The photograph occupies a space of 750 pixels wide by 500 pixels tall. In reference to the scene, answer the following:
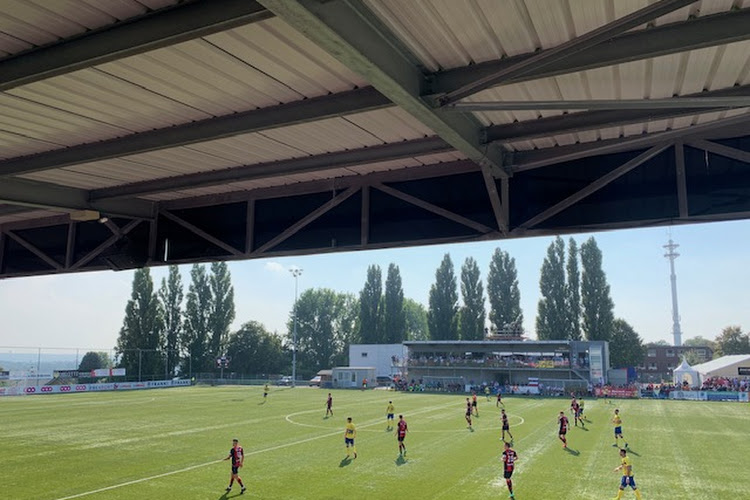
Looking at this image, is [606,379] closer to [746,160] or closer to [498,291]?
[498,291]

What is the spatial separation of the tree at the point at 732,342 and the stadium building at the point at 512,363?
56720 mm

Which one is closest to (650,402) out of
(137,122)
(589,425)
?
(589,425)

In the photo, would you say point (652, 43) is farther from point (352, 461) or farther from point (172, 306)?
point (172, 306)

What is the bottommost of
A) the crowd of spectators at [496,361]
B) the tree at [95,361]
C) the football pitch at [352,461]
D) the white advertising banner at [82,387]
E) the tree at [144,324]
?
the white advertising banner at [82,387]

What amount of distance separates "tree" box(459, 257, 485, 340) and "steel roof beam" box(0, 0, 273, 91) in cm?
8210

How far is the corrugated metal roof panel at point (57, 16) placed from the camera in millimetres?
4680

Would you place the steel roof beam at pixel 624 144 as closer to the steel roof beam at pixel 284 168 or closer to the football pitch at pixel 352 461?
the steel roof beam at pixel 284 168

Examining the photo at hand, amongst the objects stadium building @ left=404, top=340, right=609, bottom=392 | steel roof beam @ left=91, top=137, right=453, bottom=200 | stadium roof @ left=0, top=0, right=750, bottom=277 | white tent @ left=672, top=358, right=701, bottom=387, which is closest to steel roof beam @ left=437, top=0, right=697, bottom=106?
stadium roof @ left=0, top=0, right=750, bottom=277

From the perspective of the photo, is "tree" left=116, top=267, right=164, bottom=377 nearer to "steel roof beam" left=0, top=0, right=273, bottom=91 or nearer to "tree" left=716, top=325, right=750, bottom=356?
"steel roof beam" left=0, top=0, right=273, bottom=91

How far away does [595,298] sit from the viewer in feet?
255

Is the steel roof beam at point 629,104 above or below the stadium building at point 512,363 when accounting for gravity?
above

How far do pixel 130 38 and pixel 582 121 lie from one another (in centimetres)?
494

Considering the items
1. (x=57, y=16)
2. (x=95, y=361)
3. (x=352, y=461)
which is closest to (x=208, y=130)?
(x=57, y=16)

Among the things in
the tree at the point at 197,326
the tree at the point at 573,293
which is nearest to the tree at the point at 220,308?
the tree at the point at 197,326
